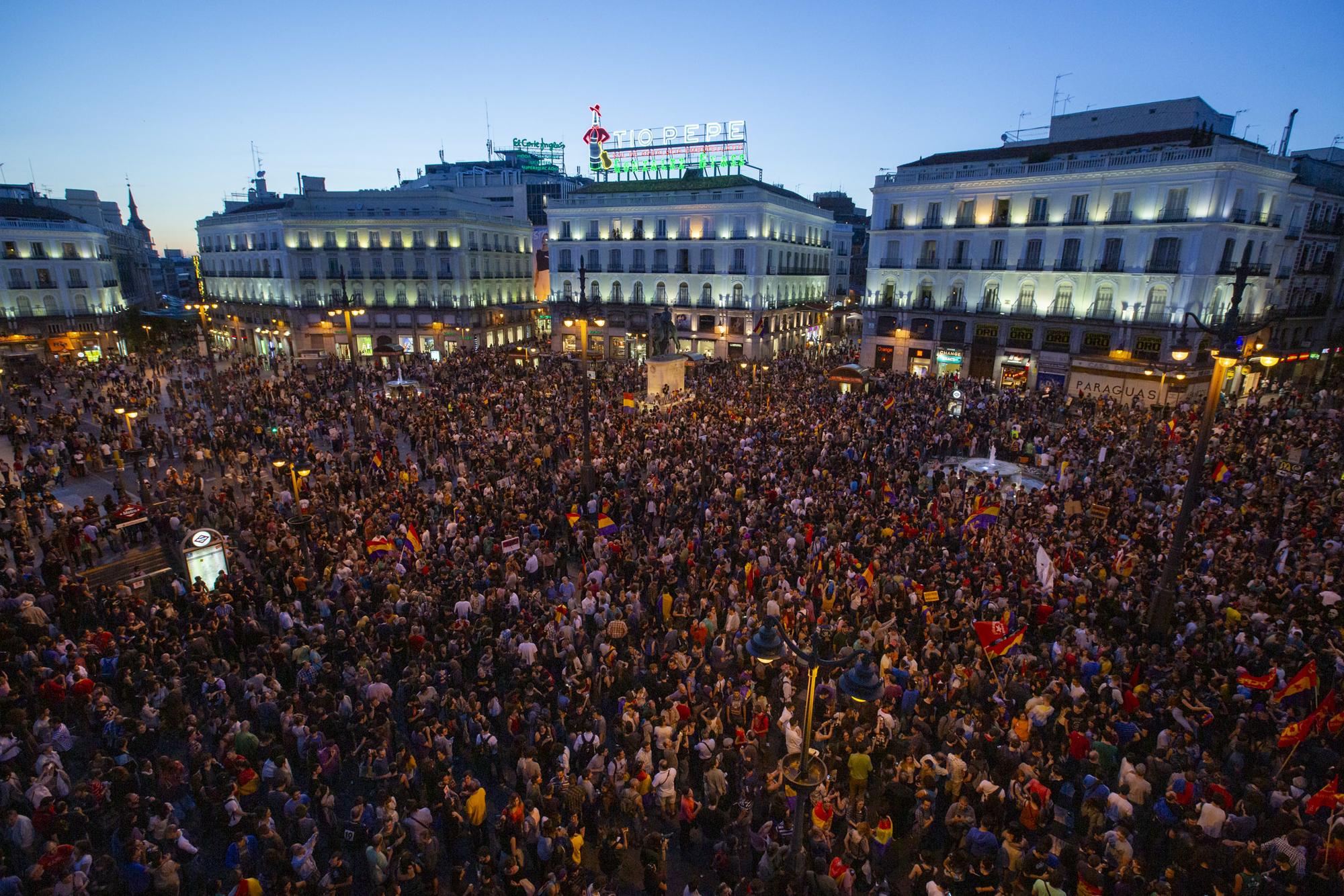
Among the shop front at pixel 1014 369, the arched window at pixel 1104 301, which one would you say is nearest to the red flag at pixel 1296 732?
the shop front at pixel 1014 369

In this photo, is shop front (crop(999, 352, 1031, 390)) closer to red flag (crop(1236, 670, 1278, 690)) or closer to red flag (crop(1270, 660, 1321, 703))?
red flag (crop(1236, 670, 1278, 690))

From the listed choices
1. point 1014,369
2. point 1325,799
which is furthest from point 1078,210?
point 1325,799

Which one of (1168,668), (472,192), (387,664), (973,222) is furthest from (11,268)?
(1168,668)

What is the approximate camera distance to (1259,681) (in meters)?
10.4

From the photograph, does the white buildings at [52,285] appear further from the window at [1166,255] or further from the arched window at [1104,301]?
the window at [1166,255]

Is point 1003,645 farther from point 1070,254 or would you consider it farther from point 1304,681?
point 1070,254

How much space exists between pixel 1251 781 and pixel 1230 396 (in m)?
32.3

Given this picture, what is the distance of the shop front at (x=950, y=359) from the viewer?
42.5m

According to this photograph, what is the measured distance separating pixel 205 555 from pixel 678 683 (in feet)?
37.0

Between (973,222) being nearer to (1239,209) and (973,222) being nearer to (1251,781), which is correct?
(1239,209)

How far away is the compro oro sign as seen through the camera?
14844 millimetres

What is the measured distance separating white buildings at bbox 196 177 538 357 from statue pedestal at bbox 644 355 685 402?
27.7 meters

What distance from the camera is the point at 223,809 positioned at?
29.2 feet

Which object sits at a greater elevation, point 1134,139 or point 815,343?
point 1134,139
